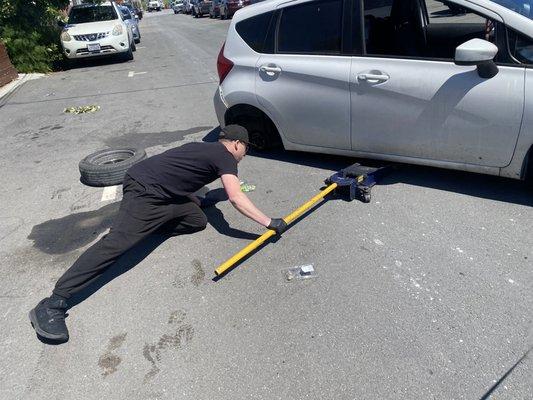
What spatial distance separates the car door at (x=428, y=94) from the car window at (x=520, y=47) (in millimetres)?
92

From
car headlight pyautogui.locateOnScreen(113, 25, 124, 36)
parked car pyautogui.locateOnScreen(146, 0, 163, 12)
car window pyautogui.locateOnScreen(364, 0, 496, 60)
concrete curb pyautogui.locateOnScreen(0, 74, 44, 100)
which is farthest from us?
parked car pyautogui.locateOnScreen(146, 0, 163, 12)

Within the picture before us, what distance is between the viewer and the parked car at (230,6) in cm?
2653

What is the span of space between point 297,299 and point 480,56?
218 centimetres

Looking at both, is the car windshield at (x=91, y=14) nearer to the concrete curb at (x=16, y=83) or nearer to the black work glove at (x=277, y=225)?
the concrete curb at (x=16, y=83)

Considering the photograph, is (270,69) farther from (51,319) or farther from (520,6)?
(51,319)

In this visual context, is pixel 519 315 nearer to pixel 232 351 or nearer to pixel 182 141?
pixel 232 351

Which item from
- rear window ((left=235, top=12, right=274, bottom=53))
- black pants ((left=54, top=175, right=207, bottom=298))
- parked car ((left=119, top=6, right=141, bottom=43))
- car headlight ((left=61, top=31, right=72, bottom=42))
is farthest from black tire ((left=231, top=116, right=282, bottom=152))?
parked car ((left=119, top=6, right=141, bottom=43))

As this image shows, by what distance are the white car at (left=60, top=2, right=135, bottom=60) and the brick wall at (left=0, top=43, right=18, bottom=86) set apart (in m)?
1.64

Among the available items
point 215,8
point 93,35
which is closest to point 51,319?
point 93,35

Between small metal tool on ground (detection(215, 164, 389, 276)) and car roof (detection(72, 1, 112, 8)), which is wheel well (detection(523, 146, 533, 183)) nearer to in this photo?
small metal tool on ground (detection(215, 164, 389, 276))

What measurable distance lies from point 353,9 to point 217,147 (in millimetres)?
1863

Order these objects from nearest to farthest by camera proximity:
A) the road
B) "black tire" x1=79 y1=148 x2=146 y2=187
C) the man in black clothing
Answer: the road → the man in black clothing → "black tire" x1=79 y1=148 x2=146 y2=187

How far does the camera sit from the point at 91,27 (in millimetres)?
13312

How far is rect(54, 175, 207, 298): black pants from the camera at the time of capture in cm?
297
